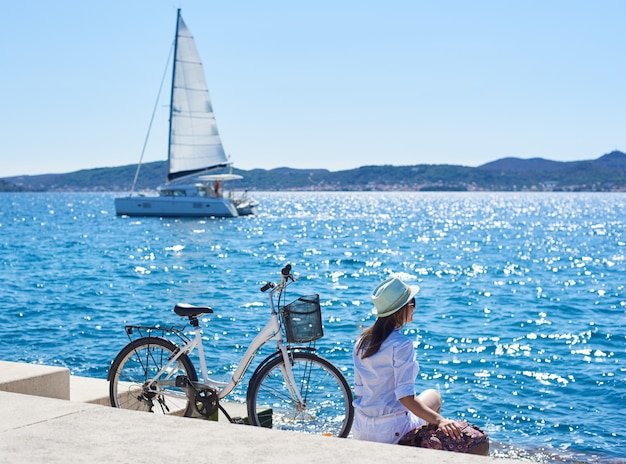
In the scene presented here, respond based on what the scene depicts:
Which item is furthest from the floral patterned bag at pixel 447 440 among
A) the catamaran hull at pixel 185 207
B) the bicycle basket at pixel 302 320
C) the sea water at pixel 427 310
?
the catamaran hull at pixel 185 207

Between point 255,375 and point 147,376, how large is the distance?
2.72 ft

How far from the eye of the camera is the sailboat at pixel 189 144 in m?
63.2

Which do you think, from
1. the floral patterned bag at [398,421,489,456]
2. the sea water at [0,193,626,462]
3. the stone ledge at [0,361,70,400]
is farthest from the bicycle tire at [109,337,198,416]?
the sea water at [0,193,626,462]

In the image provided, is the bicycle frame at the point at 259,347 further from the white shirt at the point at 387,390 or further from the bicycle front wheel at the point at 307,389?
the white shirt at the point at 387,390

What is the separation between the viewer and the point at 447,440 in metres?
4.18

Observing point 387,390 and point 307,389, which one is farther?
point 307,389

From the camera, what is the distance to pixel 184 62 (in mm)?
63188

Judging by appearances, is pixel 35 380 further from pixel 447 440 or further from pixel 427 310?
pixel 427 310

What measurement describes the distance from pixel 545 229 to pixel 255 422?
70091 mm

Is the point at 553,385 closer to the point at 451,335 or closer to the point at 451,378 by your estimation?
the point at 451,378

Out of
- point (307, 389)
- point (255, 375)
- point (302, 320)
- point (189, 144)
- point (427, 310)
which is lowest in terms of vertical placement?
point (427, 310)

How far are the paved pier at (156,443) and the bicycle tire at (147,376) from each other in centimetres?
116

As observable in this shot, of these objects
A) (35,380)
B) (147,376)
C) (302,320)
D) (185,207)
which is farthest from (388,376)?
(185,207)

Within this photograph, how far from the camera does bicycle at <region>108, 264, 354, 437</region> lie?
5.37 metres
